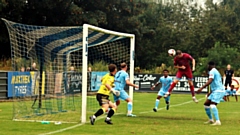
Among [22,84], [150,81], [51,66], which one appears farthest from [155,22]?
[51,66]

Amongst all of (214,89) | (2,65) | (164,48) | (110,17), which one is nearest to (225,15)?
(164,48)

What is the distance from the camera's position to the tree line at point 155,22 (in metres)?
45.4

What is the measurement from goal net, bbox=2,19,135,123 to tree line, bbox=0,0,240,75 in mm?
18251

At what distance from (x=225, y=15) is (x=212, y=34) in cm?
318

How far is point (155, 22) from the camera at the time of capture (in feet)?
233

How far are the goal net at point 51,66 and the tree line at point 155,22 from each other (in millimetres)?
18251

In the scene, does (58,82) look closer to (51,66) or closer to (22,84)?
(51,66)

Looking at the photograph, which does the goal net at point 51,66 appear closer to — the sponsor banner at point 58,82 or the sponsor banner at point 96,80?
the sponsor banner at point 58,82

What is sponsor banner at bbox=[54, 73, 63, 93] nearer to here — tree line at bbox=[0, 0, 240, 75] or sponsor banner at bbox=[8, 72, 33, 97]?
sponsor banner at bbox=[8, 72, 33, 97]

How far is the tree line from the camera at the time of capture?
4541cm

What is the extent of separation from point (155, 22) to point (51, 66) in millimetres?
50789

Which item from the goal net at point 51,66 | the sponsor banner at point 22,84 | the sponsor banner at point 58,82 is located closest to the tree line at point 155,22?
the sponsor banner at point 22,84

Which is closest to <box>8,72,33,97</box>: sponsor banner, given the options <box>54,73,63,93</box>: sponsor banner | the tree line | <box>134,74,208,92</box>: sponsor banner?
<box>54,73,63,93</box>: sponsor banner

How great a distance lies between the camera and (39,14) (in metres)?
47.0
